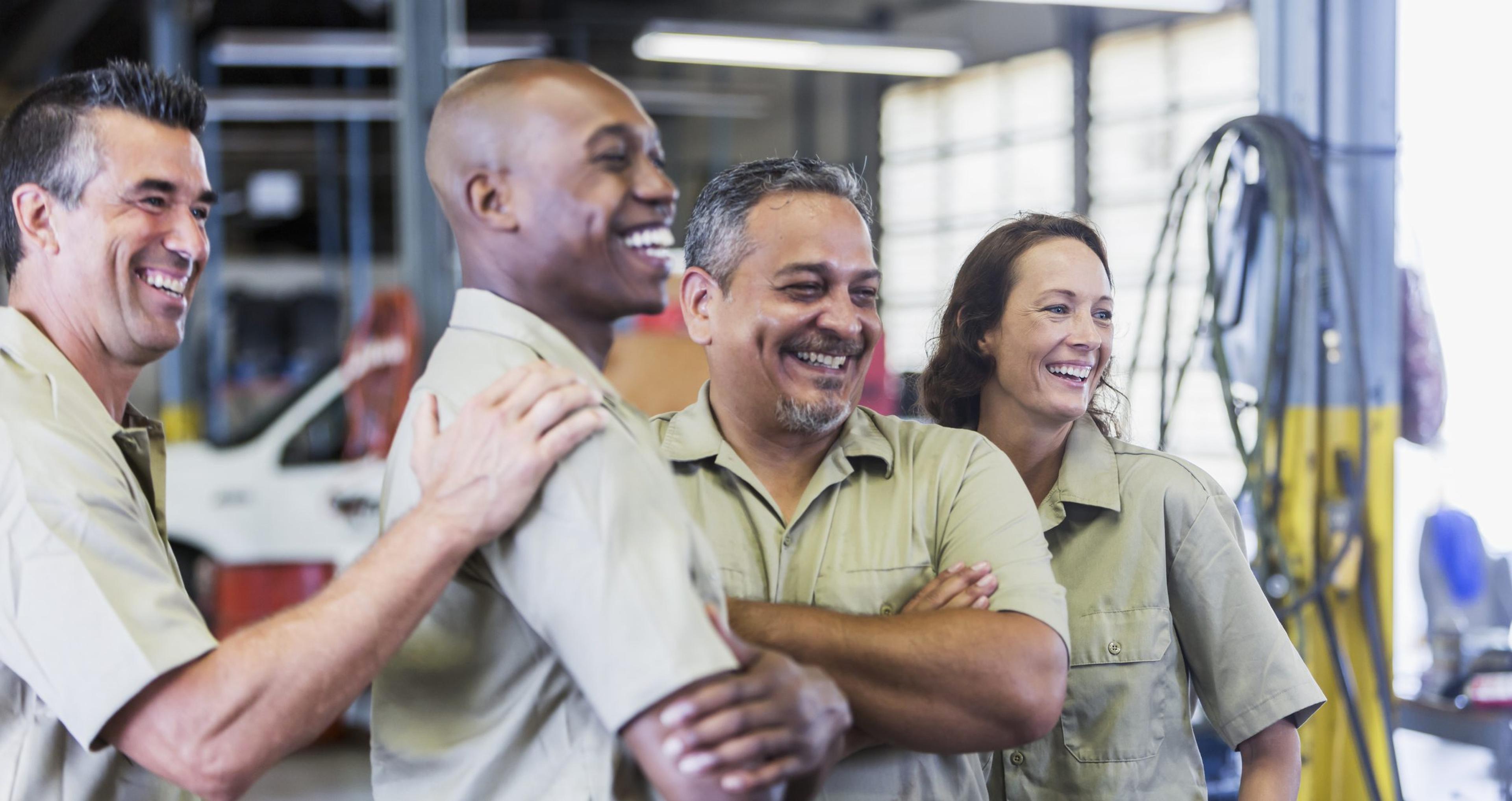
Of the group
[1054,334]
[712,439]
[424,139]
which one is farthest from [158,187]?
[424,139]

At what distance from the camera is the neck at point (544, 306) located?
4.11 feet

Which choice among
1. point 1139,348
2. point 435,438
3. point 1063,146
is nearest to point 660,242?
point 435,438

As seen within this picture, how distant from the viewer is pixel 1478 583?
12.4ft

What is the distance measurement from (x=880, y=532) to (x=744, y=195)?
19.6 inches

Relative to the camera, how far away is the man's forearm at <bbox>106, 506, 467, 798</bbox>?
3.79 ft

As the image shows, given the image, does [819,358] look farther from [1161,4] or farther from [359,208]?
[359,208]

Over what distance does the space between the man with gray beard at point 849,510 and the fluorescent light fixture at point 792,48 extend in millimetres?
7757

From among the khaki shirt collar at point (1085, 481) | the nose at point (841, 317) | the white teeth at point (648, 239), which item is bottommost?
the khaki shirt collar at point (1085, 481)

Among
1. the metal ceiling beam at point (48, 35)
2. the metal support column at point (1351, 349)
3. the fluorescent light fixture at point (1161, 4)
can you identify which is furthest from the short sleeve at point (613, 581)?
the metal ceiling beam at point (48, 35)

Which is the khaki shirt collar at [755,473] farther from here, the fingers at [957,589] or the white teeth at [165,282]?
the white teeth at [165,282]

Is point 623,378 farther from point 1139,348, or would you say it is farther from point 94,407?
point 94,407

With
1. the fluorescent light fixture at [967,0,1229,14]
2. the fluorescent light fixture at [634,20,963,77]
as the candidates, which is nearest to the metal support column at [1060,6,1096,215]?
the fluorescent light fixture at [634,20,963,77]

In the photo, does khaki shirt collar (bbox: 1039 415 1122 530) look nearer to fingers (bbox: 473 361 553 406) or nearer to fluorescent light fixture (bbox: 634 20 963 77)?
fingers (bbox: 473 361 553 406)

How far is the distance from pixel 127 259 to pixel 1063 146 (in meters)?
10.9
